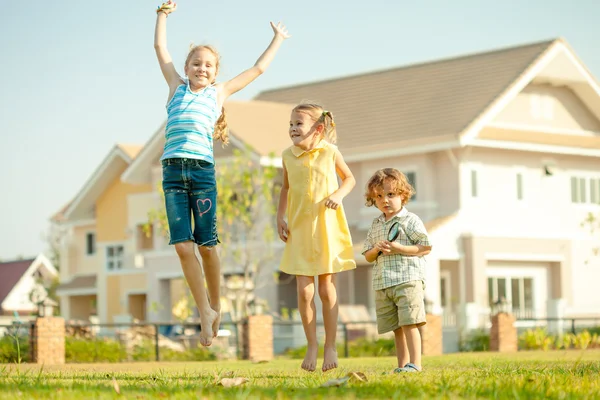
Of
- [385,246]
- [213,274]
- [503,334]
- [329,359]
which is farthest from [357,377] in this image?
[503,334]

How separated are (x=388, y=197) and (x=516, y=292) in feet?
94.1

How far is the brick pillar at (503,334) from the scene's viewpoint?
2492cm

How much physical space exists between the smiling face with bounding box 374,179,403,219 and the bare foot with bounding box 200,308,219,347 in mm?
1551

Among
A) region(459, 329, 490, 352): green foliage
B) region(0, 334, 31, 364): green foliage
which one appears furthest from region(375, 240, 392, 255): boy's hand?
region(459, 329, 490, 352): green foliage

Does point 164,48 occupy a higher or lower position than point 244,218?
lower

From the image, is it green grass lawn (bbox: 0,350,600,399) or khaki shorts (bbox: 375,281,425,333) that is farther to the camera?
khaki shorts (bbox: 375,281,425,333)

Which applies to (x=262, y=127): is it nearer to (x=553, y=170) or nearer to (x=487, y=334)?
(x=553, y=170)

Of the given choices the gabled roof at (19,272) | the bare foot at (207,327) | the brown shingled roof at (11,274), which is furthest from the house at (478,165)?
the brown shingled roof at (11,274)

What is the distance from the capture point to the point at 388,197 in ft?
30.0

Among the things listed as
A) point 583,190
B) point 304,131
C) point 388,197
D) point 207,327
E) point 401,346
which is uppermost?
point 583,190

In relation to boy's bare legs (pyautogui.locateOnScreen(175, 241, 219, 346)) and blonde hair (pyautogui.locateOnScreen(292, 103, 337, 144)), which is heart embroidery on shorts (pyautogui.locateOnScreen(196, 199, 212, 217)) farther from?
blonde hair (pyautogui.locateOnScreen(292, 103, 337, 144))

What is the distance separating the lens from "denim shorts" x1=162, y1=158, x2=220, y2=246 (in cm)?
857

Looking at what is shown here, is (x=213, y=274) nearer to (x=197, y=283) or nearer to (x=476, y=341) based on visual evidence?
(x=197, y=283)

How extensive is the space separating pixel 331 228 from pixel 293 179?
469mm
